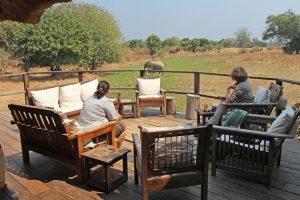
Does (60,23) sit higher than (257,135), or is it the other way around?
(60,23)

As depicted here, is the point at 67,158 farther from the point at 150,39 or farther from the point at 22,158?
the point at 150,39

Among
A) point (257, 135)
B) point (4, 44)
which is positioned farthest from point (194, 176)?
point (4, 44)

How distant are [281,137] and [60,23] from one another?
59.6 feet

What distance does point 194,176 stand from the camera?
2471 millimetres

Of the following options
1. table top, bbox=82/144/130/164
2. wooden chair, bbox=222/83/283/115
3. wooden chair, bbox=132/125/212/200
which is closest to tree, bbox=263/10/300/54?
wooden chair, bbox=222/83/283/115

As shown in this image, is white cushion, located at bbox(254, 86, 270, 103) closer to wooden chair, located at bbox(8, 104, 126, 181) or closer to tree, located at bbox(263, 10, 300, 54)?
wooden chair, located at bbox(8, 104, 126, 181)

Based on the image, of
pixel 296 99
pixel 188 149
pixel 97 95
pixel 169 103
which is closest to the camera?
pixel 188 149

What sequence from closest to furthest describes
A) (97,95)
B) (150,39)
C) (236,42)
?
(97,95) → (150,39) → (236,42)

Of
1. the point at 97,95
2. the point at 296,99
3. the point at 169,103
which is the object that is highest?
the point at 97,95

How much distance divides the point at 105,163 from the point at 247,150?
1431 millimetres

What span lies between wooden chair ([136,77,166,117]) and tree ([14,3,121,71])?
43.1 ft

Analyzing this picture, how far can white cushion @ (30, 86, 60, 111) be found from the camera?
438 centimetres

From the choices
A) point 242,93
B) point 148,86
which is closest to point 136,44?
point 148,86

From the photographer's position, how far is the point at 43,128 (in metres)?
3.05
